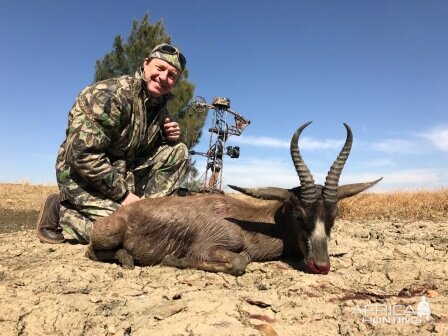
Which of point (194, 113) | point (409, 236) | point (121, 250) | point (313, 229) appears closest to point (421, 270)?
point (313, 229)

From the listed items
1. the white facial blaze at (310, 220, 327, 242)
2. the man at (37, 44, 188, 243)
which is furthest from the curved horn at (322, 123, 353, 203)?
the man at (37, 44, 188, 243)

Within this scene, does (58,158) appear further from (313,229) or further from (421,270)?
(421,270)

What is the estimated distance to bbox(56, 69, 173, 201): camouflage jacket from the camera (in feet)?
16.5

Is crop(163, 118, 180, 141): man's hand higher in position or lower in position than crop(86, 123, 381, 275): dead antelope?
higher

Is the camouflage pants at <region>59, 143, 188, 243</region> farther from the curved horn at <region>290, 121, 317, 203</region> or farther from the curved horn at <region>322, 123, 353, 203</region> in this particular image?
the curved horn at <region>322, 123, 353, 203</region>

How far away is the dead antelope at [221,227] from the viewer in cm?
429

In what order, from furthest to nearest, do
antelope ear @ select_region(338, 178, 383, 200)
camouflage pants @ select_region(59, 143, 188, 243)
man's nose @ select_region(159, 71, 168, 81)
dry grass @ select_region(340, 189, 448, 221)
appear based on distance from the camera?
dry grass @ select_region(340, 189, 448, 221)
man's nose @ select_region(159, 71, 168, 81)
camouflage pants @ select_region(59, 143, 188, 243)
antelope ear @ select_region(338, 178, 383, 200)

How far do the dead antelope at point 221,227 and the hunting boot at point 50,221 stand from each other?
1.25m

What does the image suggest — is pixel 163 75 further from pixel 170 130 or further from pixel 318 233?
pixel 318 233

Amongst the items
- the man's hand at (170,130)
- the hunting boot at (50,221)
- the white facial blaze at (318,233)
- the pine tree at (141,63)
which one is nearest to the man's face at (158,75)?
the man's hand at (170,130)

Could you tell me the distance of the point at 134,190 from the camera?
19.9 ft

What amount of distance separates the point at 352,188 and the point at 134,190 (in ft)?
9.99

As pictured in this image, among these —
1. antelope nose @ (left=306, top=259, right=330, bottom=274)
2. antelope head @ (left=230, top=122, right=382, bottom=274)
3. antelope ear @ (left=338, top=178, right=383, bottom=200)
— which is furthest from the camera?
antelope ear @ (left=338, top=178, right=383, bottom=200)

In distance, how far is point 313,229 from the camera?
4.17 metres
